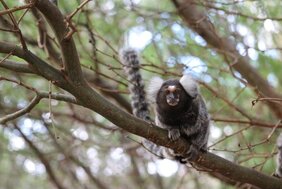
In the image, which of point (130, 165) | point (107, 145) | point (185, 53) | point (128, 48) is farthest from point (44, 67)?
point (130, 165)

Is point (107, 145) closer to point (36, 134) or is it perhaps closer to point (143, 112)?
point (36, 134)

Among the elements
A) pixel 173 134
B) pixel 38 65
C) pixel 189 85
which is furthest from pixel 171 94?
pixel 38 65

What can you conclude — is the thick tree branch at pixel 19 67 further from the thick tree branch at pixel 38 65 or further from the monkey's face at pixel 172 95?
the monkey's face at pixel 172 95

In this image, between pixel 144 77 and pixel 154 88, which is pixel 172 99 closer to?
pixel 154 88

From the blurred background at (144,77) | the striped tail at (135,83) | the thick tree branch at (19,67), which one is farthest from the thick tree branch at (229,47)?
the thick tree branch at (19,67)

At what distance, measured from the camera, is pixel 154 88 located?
144 inches

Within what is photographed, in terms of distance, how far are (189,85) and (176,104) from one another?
0.56ft

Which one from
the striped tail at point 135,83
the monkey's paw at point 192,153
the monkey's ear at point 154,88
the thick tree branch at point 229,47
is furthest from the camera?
the thick tree branch at point 229,47

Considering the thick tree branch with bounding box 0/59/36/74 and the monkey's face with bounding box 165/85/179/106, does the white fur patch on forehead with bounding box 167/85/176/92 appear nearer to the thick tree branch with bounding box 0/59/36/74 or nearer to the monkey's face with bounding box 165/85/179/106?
the monkey's face with bounding box 165/85/179/106

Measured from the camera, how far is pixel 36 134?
200 inches

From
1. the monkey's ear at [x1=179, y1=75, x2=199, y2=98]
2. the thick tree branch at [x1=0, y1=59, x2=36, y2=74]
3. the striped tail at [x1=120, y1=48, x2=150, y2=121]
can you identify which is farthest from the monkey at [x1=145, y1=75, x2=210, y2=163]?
the thick tree branch at [x1=0, y1=59, x2=36, y2=74]

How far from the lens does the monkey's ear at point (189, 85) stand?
3.49 metres

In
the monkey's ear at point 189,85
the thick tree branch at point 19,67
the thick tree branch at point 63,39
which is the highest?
the monkey's ear at point 189,85

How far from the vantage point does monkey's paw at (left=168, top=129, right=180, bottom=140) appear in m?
3.13
